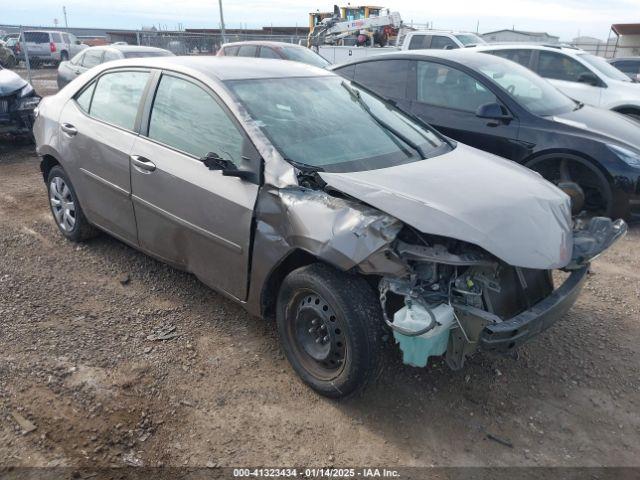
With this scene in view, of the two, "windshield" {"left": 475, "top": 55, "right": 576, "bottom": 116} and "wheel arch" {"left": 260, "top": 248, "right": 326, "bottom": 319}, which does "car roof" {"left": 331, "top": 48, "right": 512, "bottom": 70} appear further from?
"wheel arch" {"left": 260, "top": 248, "right": 326, "bottom": 319}

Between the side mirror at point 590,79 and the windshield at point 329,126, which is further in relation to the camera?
the side mirror at point 590,79

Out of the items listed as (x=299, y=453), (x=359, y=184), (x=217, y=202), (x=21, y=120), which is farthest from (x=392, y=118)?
(x=21, y=120)

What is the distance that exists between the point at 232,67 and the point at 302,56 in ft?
26.1

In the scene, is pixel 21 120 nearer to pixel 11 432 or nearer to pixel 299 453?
pixel 11 432

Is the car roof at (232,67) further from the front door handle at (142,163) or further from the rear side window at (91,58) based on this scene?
the rear side window at (91,58)

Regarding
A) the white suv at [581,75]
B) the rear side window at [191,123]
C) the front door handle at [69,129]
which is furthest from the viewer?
the white suv at [581,75]

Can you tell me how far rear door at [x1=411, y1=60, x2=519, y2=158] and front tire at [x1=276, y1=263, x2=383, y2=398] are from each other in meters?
3.64

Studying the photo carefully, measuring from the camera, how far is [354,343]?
2646mm

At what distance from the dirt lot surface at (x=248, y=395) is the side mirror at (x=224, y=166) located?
3.71ft

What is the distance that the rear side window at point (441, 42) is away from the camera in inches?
527

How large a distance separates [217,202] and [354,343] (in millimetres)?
1203

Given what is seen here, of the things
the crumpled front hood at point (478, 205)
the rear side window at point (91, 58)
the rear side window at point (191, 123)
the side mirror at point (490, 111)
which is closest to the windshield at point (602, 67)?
the side mirror at point (490, 111)

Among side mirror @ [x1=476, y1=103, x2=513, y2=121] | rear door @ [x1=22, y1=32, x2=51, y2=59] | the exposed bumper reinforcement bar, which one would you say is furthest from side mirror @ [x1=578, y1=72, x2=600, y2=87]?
rear door @ [x1=22, y1=32, x2=51, y2=59]

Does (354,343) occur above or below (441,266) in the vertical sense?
below
